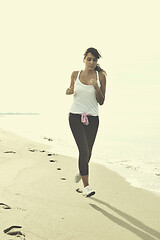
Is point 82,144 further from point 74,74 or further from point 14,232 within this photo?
point 14,232

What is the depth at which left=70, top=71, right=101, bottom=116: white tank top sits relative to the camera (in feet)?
12.2

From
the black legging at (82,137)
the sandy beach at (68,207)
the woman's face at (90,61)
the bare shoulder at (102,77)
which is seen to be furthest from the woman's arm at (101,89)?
the sandy beach at (68,207)

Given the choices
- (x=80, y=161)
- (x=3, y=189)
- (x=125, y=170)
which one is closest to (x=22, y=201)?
(x=3, y=189)

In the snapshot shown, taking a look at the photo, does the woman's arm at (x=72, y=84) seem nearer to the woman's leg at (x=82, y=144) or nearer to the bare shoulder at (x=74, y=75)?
the bare shoulder at (x=74, y=75)

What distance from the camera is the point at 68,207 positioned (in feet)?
10.6

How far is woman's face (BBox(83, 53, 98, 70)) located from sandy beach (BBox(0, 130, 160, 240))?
6.01ft

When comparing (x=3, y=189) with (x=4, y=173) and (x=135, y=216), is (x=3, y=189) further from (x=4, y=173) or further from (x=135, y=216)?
(x=135, y=216)

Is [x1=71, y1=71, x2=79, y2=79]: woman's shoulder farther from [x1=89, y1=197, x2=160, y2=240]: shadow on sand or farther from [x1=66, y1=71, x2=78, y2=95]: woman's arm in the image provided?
[x1=89, y1=197, x2=160, y2=240]: shadow on sand

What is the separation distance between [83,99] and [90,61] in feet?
1.82

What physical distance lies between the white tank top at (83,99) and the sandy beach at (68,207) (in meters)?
1.20

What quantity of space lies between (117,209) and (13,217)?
1305 millimetres

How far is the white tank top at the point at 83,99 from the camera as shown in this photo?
3.72m

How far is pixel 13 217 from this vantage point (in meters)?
2.73

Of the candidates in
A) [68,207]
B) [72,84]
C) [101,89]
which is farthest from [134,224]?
[72,84]
